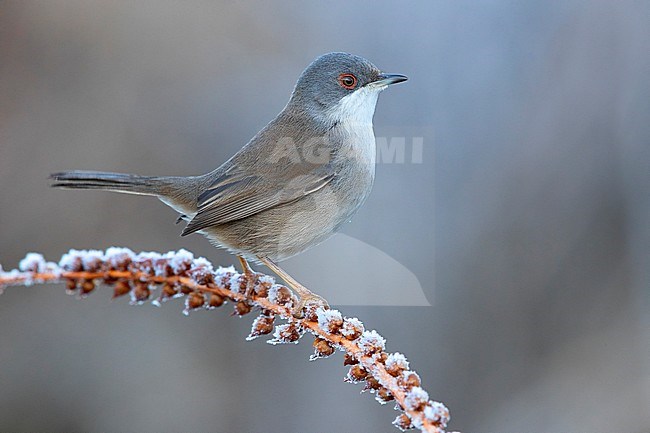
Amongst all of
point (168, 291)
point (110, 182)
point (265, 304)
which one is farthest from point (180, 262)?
point (110, 182)

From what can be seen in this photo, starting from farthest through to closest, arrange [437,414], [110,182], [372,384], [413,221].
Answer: [413,221] < [110,182] < [372,384] < [437,414]

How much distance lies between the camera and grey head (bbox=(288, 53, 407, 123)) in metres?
3.36

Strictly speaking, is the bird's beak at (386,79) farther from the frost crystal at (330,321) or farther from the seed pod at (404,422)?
the seed pod at (404,422)

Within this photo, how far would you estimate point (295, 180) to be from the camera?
128 inches

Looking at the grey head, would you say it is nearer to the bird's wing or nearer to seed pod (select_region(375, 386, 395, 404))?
the bird's wing

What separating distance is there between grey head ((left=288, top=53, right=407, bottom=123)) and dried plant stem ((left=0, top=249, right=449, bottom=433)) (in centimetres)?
142

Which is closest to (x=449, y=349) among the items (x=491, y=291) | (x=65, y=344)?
(x=491, y=291)

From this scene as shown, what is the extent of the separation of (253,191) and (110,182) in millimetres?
646

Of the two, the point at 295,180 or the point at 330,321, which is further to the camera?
the point at 295,180

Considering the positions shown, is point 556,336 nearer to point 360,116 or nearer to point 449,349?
point 449,349

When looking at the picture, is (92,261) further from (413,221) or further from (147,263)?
(413,221)

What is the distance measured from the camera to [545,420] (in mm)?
5160

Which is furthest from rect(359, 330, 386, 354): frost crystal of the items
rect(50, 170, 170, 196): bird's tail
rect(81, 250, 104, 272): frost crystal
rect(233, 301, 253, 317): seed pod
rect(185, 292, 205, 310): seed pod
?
rect(50, 170, 170, 196): bird's tail

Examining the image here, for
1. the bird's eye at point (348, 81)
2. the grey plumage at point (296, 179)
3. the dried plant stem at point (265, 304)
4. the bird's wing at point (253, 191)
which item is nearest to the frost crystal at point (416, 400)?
the dried plant stem at point (265, 304)
